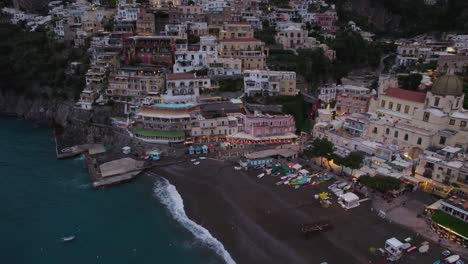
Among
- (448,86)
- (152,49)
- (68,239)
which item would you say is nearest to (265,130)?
(448,86)

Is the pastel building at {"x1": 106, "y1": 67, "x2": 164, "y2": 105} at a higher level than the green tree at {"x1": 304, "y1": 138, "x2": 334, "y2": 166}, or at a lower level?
higher

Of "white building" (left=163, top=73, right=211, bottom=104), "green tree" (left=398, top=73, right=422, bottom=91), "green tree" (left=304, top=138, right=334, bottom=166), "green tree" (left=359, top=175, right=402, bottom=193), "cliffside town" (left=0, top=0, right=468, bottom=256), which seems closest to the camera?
"green tree" (left=359, top=175, right=402, bottom=193)

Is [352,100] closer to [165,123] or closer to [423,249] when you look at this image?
[165,123]

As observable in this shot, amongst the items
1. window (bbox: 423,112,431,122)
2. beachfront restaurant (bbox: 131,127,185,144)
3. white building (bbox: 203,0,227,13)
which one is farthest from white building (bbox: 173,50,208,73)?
window (bbox: 423,112,431,122)

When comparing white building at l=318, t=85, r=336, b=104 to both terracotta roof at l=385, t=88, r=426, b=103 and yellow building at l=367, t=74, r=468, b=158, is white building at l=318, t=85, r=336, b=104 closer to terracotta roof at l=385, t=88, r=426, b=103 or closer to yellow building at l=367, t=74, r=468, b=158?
terracotta roof at l=385, t=88, r=426, b=103

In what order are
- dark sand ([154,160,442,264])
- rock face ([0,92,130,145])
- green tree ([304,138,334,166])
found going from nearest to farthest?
dark sand ([154,160,442,264]) → green tree ([304,138,334,166]) → rock face ([0,92,130,145])

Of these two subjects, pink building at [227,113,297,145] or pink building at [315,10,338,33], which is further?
pink building at [315,10,338,33]

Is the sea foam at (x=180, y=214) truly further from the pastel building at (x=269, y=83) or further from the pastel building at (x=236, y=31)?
the pastel building at (x=236, y=31)

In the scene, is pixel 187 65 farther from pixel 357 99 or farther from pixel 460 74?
pixel 460 74
